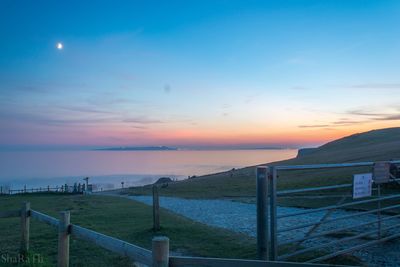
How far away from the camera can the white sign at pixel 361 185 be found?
8164 mm

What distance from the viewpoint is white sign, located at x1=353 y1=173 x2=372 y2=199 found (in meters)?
8.16

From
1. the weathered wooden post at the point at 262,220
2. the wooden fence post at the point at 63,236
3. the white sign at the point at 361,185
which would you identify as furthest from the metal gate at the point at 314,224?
the wooden fence post at the point at 63,236

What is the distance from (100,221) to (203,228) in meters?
4.79

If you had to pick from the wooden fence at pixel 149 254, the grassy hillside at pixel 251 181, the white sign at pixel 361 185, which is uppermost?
the white sign at pixel 361 185

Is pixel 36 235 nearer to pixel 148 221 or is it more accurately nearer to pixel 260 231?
pixel 148 221

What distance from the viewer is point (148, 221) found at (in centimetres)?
1521

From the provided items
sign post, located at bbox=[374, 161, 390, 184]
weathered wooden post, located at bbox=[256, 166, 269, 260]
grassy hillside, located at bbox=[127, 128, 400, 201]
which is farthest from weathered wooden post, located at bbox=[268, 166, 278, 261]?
grassy hillside, located at bbox=[127, 128, 400, 201]

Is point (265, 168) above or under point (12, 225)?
above

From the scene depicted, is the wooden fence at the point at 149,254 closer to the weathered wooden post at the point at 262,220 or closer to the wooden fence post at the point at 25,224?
the wooden fence post at the point at 25,224

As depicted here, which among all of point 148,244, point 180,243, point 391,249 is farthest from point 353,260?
point 148,244

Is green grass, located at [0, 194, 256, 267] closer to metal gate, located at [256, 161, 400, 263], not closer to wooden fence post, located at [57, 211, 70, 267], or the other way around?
metal gate, located at [256, 161, 400, 263]

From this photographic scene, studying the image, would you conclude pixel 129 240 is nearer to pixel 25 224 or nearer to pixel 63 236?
pixel 25 224

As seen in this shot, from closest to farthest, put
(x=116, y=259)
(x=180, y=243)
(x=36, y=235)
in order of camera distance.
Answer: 1. (x=116, y=259)
2. (x=180, y=243)
3. (x=36, y=235)

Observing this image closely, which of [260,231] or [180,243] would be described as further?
[180,243]
